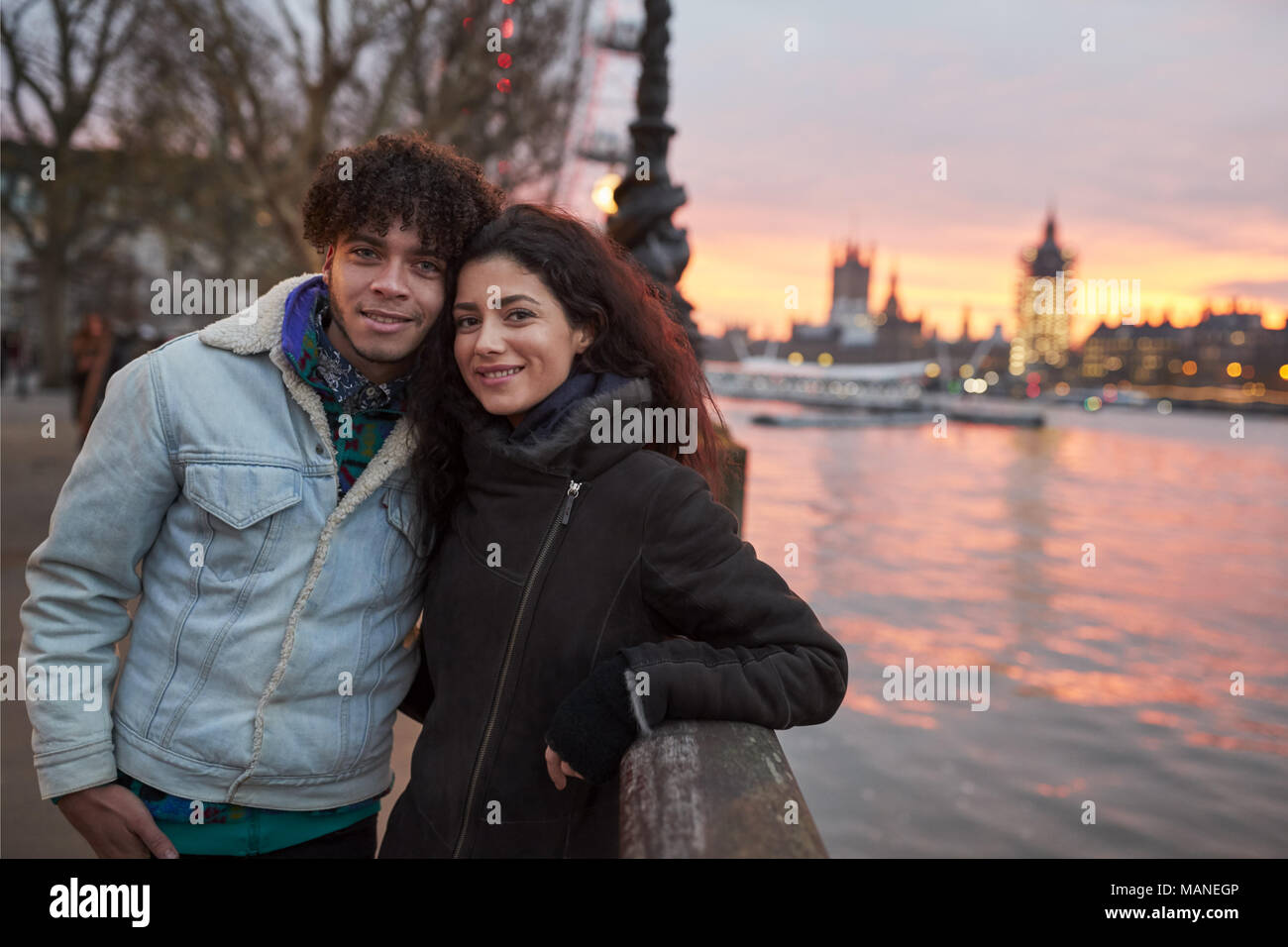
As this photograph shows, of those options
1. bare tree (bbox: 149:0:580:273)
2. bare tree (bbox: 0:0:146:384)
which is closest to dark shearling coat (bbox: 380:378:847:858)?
bare tree (bbox: 149:0:580:273)

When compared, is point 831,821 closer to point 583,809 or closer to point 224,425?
point 583,809

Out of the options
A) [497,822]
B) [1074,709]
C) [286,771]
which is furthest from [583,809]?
[1074,709]

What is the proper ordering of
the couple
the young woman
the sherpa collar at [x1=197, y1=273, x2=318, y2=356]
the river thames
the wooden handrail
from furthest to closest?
1. the river thames
2. the sherpa collar at [x1=197, y1=273, x2=318, y2=356]
3. the couple
4. the young woman
5. the wooden handrail

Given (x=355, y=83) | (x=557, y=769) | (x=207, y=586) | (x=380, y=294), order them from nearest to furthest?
(x=557, y=769), (x=207, y=586), (x=380, y=294), (x=355, y=83)

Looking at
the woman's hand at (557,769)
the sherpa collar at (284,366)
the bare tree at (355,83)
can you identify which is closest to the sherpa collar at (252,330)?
the sherpa collar at (284,366)

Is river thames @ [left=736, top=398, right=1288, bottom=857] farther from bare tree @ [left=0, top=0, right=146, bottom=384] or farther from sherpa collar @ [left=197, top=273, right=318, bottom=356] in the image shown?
bare tree @ [left=0, top=0, right=146, bottom=384]

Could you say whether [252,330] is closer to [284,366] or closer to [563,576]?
[284,366]

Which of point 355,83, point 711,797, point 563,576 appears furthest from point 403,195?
point 355,83

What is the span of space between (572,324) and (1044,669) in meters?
7.43

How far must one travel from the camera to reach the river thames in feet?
18.2

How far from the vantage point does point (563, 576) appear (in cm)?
171

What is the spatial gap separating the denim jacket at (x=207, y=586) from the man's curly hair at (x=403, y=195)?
0.26 metres

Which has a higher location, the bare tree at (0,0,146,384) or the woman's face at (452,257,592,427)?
the bare tree at (0,0,146,384)

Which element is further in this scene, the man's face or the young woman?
the man's face
